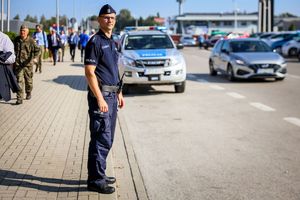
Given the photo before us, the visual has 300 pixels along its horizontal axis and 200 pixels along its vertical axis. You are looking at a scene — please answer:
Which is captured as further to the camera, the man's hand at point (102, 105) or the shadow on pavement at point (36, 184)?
the shadow on pavement at point (36, 184)

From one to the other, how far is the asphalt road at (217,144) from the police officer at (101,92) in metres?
0.71

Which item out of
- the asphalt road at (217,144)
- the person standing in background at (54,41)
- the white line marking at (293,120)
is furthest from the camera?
the person standing in background at (54,41)

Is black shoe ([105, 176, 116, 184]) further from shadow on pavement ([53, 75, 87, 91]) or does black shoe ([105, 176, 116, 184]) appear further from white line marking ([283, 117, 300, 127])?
shadow on pavement ([53, 75, 87, 91])

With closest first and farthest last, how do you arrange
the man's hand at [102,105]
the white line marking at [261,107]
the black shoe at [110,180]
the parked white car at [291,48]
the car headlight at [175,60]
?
the man's hand at [102,105]
the black shoe at [110,180]
the white line marking at [261,107]
the car headlight at [175,60]
the parked white car at [291,48]

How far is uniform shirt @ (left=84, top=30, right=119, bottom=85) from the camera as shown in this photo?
15.3 ft

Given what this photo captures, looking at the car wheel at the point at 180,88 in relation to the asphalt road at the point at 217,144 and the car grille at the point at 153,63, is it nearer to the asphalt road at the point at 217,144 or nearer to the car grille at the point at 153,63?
the asphalt road at the point at 217,144

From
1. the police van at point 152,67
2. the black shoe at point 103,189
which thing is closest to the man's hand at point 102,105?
the black shoe at point 103,189

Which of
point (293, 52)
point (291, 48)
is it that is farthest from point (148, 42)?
point (293, 52)

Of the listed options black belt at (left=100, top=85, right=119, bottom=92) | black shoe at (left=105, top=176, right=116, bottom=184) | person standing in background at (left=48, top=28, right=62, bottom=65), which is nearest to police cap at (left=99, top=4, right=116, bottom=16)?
black belt at (left=100, top=85, right=119, bottom=92)

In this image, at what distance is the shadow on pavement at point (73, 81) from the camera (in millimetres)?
15158

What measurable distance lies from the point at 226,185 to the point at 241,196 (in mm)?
381

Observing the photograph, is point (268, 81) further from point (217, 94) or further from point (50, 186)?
point (50, 186)

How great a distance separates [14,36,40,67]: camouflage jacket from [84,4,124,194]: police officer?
653cm

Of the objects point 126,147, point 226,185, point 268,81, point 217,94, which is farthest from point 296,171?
point 268,81
